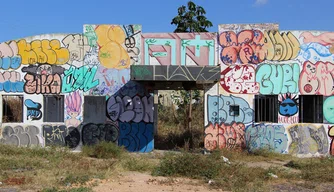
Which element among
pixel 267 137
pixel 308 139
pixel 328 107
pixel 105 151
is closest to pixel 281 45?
pixel 328 107

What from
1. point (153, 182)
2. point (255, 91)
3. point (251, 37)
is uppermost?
point (251, 37)

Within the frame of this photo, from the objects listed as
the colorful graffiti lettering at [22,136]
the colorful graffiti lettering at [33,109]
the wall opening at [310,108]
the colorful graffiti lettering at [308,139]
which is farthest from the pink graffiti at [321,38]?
the colorful graffiti lettering at [22,136]

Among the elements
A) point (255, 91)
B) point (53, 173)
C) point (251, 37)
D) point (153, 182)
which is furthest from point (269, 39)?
point (53, 173)

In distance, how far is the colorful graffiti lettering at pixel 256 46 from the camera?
15.4m

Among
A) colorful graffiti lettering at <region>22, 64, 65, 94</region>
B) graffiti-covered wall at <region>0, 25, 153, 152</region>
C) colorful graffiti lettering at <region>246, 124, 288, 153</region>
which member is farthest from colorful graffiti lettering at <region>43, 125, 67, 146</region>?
colorful graffiti lettering at <region>246, 124, 288, 153</region>

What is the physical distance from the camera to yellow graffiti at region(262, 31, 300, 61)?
15367 mm

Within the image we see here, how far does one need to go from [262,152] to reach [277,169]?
334 centimetres

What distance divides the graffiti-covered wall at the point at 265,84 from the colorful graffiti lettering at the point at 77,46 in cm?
547

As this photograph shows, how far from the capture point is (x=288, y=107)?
15336mm

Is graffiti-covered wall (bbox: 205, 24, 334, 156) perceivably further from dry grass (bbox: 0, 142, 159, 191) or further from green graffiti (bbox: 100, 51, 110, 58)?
green graffiti (bbox: 100, 51, 110, 58)

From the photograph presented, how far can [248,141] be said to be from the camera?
15.3 meters

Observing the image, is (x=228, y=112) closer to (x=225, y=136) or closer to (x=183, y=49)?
(x=225, y=136)

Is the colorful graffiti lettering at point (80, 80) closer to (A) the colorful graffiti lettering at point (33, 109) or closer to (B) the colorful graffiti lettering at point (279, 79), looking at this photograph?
(A) the colorful graffiti lettering at point (33, 109)

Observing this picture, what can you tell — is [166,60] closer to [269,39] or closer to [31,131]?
[269,39]
